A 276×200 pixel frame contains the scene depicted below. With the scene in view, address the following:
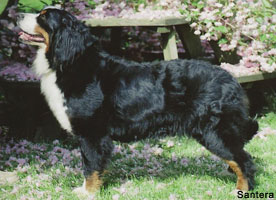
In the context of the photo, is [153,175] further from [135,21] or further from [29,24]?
[135,21]

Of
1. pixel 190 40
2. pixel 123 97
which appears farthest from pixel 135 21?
pixel 123 97

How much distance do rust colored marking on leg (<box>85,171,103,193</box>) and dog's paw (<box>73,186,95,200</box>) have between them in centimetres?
4

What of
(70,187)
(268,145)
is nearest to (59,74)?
(70,187)

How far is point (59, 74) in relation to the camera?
11.5ft

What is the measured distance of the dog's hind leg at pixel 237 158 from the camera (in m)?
3.46

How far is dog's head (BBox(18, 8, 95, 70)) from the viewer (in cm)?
337

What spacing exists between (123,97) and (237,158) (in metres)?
1.10

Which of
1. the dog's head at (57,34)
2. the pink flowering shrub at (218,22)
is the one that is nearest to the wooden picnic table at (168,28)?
the pink flowering shrub at (218,22)

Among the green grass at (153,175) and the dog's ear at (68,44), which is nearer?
the dog's ear at (68,44)

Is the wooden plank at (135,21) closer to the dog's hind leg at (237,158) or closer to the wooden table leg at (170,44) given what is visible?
the wooden table leg at (170,44)

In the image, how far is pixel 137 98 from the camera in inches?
139

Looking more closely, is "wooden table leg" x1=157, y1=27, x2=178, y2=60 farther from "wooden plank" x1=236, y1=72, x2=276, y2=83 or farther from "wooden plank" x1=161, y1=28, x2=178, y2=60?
"wooden plank" x1=236, y1=72, x2=276, y2=83

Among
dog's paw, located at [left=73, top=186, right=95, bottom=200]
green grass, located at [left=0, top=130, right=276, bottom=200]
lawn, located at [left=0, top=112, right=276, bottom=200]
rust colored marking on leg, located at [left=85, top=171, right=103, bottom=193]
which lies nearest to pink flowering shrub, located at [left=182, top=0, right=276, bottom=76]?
lawn, located at [left=0, top=112, right=276, bottom=200]

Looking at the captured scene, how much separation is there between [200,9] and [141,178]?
9.88ft
